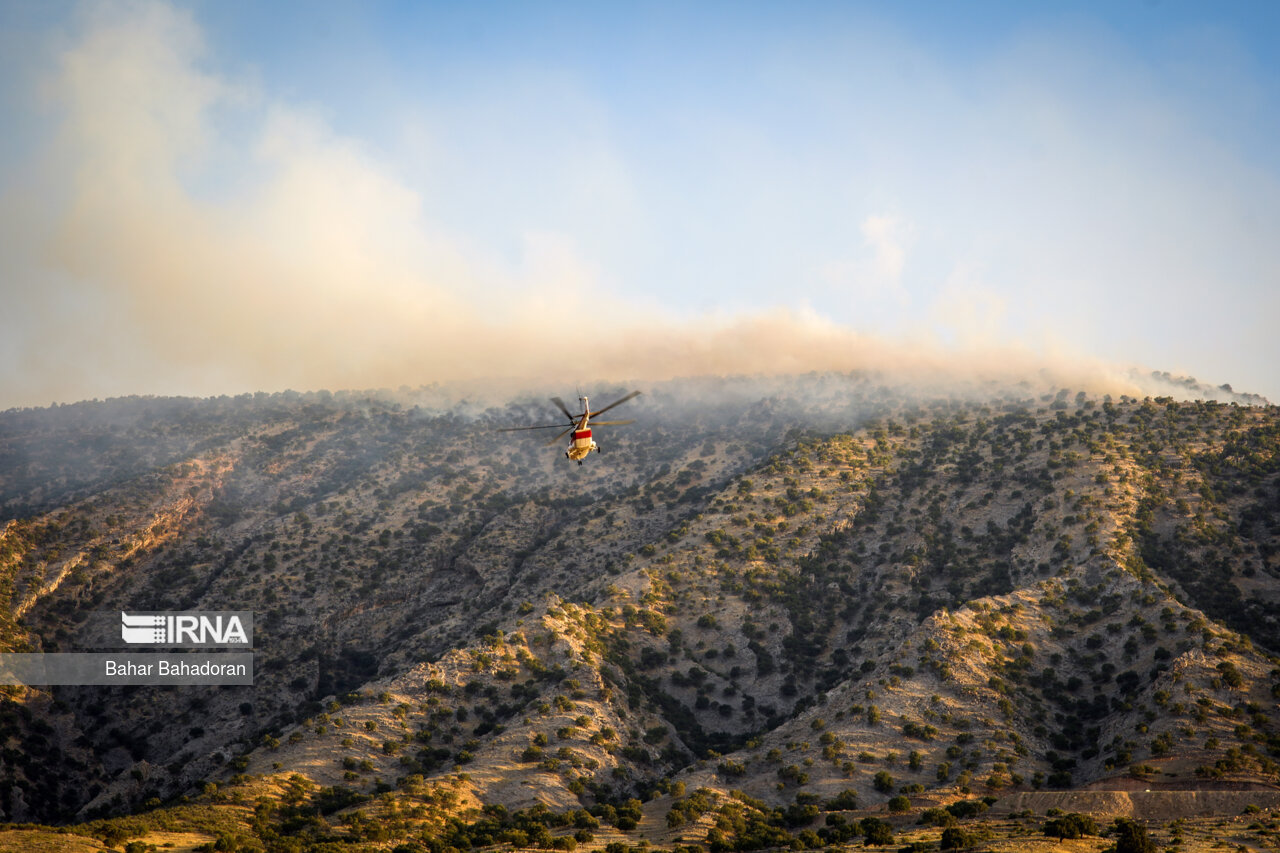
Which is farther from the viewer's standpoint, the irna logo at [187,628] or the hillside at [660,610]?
the irna logo at [187,628]

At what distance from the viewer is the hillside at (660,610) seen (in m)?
85.7

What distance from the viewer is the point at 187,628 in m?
132

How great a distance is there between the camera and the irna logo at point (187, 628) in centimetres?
13062

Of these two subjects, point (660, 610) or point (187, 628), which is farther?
point (187, 628)

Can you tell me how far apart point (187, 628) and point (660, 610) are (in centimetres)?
6417

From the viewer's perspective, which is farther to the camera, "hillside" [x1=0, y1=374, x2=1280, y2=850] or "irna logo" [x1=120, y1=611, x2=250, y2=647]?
"irna logo" [x1=120, y1=611, x2=250, y2=647]

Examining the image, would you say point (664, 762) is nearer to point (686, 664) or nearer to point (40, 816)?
point (686, 664)

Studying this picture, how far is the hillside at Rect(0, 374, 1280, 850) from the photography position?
281ft

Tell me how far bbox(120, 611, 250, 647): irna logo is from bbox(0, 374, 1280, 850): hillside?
2.95 m

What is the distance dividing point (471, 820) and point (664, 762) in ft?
78.1

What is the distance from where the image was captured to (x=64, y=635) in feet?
416

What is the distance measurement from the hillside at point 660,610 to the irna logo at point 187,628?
116 inches

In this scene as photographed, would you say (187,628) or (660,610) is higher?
(660,610)

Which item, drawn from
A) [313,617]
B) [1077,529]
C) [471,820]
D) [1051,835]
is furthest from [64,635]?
[1077,529]
